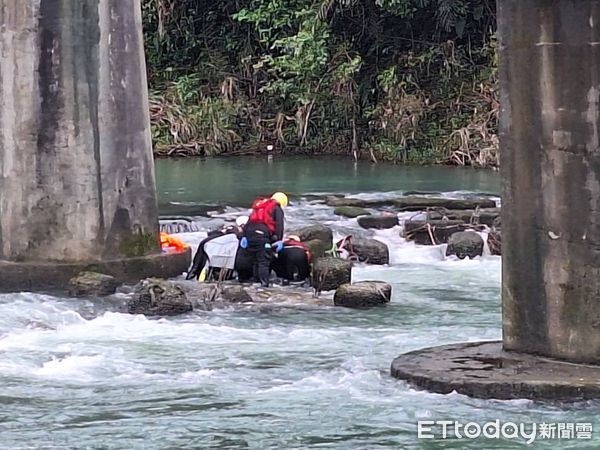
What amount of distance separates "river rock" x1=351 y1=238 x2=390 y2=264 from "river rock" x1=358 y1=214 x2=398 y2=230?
193cm

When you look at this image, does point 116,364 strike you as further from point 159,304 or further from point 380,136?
point 380,136

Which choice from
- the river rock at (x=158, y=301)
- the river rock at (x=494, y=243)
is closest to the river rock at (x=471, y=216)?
the river rock at (x=494, y=243)

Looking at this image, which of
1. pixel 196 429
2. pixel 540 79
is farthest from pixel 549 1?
pixel 196 429

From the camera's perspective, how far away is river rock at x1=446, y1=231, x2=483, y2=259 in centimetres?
1788

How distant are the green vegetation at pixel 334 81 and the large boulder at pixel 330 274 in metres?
16.6

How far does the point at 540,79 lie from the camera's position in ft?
31.3

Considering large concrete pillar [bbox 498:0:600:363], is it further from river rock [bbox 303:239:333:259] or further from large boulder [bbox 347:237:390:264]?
large boulder [bbox 347:237:390:264]

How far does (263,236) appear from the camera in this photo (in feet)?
50.4

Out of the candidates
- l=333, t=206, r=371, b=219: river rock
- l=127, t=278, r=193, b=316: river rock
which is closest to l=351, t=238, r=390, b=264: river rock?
l=333, t=206, r=371, b=219: river rock

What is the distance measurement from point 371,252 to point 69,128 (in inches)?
178

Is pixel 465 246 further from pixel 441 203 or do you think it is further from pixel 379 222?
pixel 441 203

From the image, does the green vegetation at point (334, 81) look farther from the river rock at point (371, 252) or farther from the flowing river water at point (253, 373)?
the flowing river water at point (253, 373)

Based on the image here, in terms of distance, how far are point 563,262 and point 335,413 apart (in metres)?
1.99

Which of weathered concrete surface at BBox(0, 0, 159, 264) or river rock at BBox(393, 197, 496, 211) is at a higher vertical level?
weathered concrete surface at BBox(0, 0, 159, 264)
